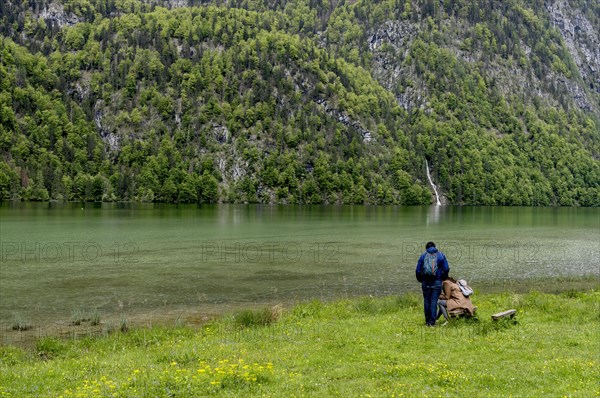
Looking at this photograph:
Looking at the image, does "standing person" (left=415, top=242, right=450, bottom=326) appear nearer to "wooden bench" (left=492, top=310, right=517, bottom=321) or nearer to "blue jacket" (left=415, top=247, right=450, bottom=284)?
"blue jacket" (left=415, top=247, right=450, bottom=284)

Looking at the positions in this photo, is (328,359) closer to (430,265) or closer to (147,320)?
(430,265)

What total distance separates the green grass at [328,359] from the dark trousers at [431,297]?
717 mm

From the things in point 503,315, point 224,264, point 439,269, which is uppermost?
point 439,269

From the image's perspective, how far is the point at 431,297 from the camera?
2253 centimetres

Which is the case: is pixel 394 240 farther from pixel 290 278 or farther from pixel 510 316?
pixel 510 316

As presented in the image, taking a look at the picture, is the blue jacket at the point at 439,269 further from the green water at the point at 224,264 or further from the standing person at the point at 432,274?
the green water at the point at 224,264

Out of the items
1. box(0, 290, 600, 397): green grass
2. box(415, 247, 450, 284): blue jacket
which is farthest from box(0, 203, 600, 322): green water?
box(415, 247, 450, 284): blue jacket

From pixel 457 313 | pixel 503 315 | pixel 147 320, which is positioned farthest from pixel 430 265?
pixel 147 320

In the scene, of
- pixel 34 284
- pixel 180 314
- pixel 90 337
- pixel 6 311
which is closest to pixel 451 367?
pixel 90 337

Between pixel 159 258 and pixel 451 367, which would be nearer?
pixel 451 367

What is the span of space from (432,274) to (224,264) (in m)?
35.7

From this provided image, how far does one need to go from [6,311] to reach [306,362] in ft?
77.4

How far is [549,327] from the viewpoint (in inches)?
899

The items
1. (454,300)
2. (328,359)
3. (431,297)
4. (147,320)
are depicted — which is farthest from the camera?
(147,320)
